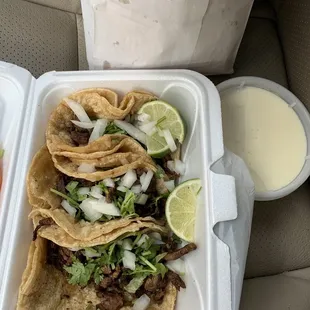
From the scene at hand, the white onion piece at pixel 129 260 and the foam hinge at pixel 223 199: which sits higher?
the foam hinge at pixel 223 199

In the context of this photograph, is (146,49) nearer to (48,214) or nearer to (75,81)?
(75,81)

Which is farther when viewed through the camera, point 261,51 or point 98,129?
point 261,51

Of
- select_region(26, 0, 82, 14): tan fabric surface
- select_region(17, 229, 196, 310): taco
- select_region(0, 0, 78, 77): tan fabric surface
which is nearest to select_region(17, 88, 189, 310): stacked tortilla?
select_region(17, 229, 196, 310): taco

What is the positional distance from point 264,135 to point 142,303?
549mm

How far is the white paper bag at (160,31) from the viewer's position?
1.18 meters

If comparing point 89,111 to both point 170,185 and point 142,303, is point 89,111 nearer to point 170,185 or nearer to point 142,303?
point 170,185

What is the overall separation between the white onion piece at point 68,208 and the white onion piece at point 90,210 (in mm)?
20

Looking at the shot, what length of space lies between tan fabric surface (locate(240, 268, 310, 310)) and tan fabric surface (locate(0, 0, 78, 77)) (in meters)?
0.75

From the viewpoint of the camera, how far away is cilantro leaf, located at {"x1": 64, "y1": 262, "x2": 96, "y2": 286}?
117 cm

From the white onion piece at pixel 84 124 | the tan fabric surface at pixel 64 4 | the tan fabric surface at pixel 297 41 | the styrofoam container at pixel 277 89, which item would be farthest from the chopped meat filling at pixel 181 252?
the tan fabric surface at pixel 64 4

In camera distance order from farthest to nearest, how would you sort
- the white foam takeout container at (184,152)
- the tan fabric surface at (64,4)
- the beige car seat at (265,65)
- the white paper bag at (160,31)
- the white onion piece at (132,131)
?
the tan fabric surface at (64,4) → the beige car seat at (265,65) → the white onion piece at (132,131) → the white paper bag at (160,31) → the white foam takeout container at (184,152)

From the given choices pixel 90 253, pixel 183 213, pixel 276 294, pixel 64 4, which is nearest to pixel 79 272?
pixel 90 253

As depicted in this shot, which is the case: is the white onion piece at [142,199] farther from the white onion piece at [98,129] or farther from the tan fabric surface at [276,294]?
the tan fabric surface at [276,294]

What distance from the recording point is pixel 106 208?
1190mm
